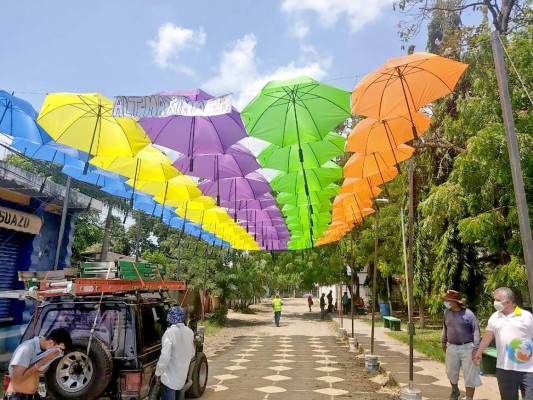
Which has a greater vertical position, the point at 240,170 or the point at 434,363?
the point at 240,170

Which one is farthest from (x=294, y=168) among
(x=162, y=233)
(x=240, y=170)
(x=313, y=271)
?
(x=162, y=233)

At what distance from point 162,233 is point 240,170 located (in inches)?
1322

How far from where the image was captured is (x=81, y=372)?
4559 mm

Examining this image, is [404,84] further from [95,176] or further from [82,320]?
[95,176]

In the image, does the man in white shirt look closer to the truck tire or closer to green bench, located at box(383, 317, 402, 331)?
the truck tire

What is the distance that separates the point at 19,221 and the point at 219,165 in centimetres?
562

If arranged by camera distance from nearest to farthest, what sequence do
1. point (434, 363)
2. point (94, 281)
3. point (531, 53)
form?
point (94, 281) < point (531, 53) < point (434, 363)

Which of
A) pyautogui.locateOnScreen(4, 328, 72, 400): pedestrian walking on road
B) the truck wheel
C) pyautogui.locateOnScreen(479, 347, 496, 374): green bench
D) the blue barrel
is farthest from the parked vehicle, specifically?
the blue barrel

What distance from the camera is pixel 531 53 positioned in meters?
7.74

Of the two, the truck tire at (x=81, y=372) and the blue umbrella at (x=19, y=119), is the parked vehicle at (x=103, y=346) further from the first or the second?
the blue umbrella at (x=19, y=119)

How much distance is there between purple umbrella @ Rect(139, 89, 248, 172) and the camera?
7.10 meters

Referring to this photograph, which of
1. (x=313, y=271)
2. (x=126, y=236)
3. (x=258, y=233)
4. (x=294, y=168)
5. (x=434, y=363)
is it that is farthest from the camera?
(x=126, y=236)

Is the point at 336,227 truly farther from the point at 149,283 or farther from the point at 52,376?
the point at 52,376

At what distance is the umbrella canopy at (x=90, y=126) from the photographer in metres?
7.50
